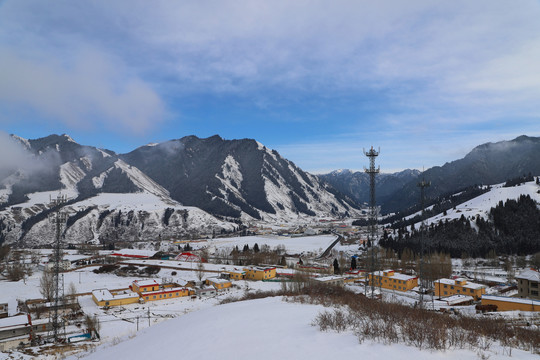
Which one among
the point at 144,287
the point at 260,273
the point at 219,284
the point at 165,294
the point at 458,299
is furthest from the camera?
the point at 260,273

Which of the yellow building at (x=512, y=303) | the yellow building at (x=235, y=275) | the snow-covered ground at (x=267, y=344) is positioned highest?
the snow-covered ground at (x=267, y=344)

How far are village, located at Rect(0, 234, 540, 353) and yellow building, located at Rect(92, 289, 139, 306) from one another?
0.39 ft

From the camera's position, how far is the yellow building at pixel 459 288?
129ft

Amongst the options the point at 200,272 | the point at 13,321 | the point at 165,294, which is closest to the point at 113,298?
the point at 165,294

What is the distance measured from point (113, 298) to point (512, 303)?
4512cm

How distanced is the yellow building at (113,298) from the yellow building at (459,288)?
42.8m

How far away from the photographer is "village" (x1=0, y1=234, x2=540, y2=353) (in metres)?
26.9

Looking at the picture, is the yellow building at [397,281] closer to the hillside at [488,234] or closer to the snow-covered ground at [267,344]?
the hillside at [488,234]

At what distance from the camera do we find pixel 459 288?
40.6m

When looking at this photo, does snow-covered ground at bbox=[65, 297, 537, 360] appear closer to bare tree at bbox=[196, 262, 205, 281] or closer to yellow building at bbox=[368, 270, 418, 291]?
yellow building at bbox=[368, 270, 418, 291]

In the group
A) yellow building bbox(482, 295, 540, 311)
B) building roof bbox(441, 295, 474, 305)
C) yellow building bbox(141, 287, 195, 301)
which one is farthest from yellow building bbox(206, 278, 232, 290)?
yellow building bbox(482, 295, 540, 311)

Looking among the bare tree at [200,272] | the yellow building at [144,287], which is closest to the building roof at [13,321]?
the yellow building at [144,287]

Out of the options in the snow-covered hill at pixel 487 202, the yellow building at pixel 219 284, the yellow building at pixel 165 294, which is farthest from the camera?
the snow-covered hill at pixel 487 202

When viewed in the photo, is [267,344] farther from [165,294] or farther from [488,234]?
[488,234]
